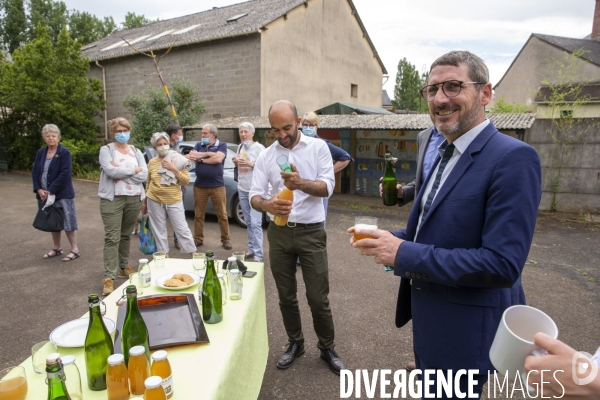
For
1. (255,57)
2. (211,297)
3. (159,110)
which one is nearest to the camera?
(211,297)

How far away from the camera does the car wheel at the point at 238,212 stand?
7.61m

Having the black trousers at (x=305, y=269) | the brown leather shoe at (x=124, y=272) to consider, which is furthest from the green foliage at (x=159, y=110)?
the black trousers at (x=305, y=269)

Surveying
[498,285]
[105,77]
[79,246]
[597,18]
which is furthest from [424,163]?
[597,18]

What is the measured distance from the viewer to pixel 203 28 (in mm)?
17453

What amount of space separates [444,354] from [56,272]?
5.42 m

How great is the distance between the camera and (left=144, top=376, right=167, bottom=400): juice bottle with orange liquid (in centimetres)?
133

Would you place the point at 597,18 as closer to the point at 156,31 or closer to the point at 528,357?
the point at 156,31

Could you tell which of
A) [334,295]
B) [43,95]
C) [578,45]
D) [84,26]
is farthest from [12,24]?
[578,45]

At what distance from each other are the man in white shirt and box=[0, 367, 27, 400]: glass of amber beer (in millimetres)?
1750

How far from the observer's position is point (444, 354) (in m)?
1.68

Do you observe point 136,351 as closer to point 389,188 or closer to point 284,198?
point 284,198

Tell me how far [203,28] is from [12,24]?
75.0 feet

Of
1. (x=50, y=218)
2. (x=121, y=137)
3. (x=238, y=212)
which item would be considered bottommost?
(x=238, y=212)

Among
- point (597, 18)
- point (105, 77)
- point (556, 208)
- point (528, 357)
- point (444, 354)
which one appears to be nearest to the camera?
point (528, 357)
